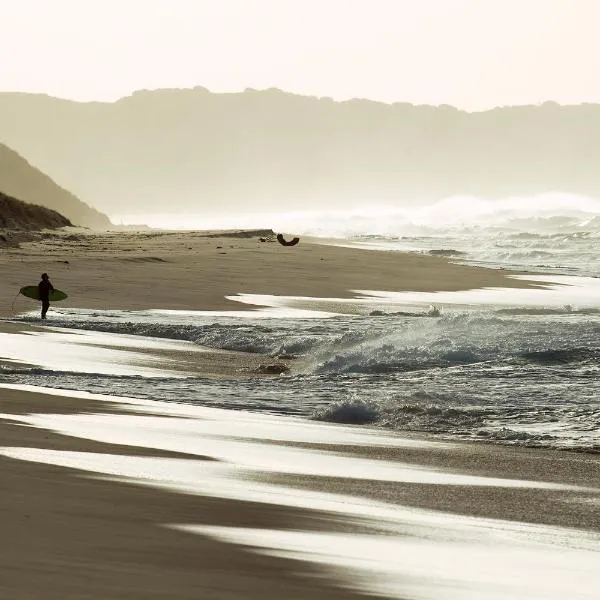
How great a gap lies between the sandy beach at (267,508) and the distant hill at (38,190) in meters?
71.0

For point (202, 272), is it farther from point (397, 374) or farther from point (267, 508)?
point (267, 508)

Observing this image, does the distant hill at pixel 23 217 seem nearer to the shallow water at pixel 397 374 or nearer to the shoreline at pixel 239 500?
the shallow water at pixel 397 374

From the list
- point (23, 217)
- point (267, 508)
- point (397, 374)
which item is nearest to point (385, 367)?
point (397, 374)

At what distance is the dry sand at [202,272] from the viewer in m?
26.0

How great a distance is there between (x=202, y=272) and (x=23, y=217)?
2235cm

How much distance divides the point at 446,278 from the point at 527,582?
30.3 metres

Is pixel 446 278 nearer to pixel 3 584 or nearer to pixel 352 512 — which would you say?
pixel 352 512

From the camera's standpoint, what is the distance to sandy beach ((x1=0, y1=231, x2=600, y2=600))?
18.8 ft

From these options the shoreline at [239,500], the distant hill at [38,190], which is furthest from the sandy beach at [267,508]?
the distant hill at [38,190]

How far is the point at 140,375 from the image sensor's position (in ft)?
46.6

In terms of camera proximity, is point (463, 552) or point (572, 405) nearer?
point (463, 552)

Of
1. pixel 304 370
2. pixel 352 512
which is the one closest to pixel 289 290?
pixel 304 370

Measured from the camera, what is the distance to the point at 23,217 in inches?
2106

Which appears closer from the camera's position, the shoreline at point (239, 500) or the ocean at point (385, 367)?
the shoreline at point (239, 500)
